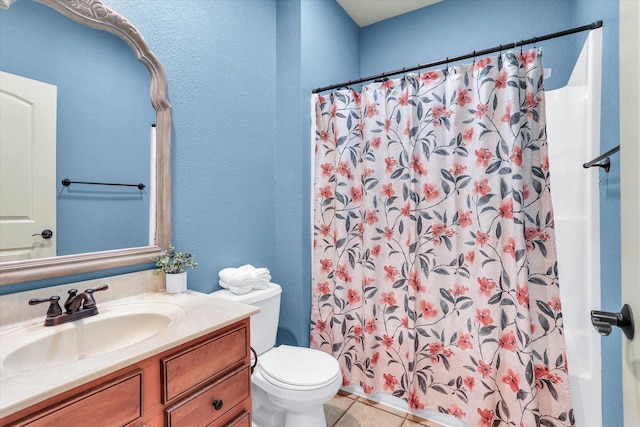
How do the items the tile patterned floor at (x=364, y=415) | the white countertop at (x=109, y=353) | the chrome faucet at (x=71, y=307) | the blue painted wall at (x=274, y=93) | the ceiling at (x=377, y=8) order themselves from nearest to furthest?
the white countertop at (x=109, y=353) → the chrome faucet at (x=71, y=307) → the blue painted wall at (x=274, y=93) → the tile patterned floor at (x=364, y=415) → the ceiling at (x=377, y=8)

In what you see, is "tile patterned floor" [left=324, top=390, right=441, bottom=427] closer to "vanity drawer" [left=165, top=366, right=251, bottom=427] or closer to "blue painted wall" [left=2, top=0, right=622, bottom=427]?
"blue painted wall" [left=2, top=0, right=622, bottom=427]

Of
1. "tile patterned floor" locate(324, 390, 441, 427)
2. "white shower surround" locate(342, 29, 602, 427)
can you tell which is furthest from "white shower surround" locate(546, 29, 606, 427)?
"tile patterned floor" locate(324, 390, 441, 427)

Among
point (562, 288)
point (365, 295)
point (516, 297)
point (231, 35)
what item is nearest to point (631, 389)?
point (516, 297)

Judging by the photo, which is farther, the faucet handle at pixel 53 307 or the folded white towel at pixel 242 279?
the folded white towel at pixel 242 279

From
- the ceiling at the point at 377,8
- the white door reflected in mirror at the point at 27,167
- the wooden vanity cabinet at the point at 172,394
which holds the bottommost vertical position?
the wooden vanity cabinet at the point at 172,394

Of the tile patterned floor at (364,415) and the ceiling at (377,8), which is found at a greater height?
the ceiling at (377,8)

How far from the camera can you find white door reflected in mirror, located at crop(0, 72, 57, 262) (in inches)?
40.1

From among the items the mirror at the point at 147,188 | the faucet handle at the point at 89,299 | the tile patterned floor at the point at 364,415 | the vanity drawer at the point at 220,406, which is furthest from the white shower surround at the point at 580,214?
the faucet handle at the point at 89,299

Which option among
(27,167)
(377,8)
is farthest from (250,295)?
(377,8)

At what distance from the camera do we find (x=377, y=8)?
95.7 inches

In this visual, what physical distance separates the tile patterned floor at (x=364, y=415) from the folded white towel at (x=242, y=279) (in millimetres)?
893

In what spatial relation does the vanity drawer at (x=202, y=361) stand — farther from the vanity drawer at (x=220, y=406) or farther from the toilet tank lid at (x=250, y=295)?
the toilet tank lid at (x=250, y=295)

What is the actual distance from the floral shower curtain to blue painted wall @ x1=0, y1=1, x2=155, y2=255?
106cm

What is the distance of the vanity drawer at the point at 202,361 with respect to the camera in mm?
882
